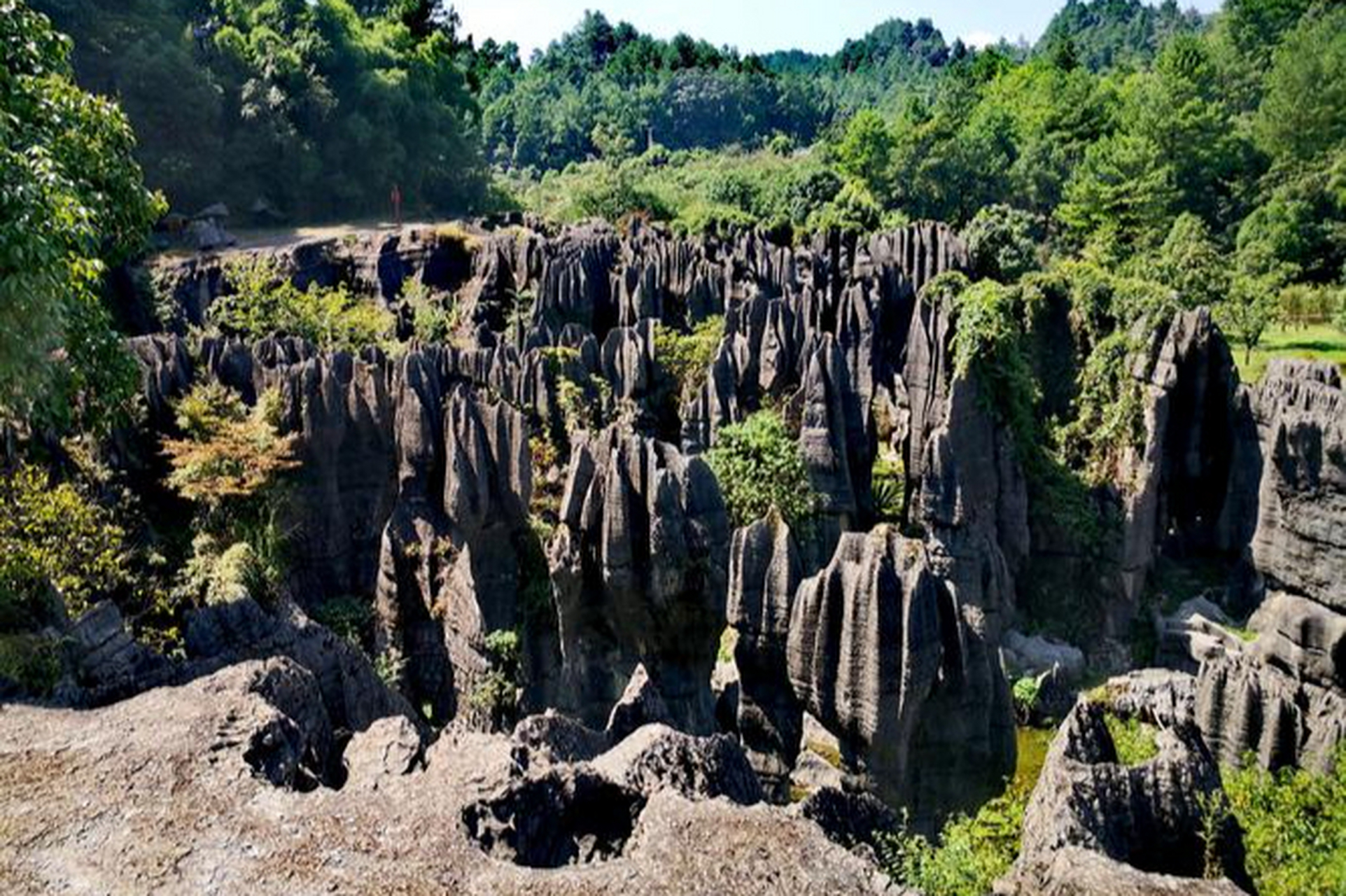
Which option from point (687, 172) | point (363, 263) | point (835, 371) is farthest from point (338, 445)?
point (687, 172)

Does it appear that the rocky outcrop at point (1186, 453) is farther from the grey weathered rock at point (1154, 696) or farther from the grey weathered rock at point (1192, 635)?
the grey weathered rock at point (1154, 696)

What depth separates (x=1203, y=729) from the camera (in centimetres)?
1225

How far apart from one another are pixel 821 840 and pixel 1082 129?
6264 centimetres

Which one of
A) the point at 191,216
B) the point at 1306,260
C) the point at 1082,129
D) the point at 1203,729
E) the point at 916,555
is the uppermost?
the point at 1082,129

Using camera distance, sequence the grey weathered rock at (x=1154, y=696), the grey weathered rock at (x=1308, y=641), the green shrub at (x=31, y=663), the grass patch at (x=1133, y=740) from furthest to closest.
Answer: the grey weathered rock at (x=1308, y=641) → the grey weathered rock at (x=1154, y=696) → the green shrub at (x=31, y=663) → the grass patch at (x=1133, y=740)

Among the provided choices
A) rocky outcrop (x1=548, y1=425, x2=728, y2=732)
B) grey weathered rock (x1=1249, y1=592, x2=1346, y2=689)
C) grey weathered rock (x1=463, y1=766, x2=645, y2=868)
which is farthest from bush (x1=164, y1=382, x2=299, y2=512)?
grey weathered rock (x1=1249, y1=592, x2=1346, y2=689)

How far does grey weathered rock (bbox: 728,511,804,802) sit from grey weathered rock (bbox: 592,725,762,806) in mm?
3687

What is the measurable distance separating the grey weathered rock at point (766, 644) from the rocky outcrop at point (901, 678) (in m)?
0.59

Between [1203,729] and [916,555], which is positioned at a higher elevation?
[916,555]

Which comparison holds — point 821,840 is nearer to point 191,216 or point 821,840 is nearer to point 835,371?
point 835,371

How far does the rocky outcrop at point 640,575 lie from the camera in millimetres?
14953

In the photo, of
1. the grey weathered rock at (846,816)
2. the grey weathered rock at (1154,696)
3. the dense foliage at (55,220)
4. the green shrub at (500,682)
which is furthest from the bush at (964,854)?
the dense foliage at (55,220)

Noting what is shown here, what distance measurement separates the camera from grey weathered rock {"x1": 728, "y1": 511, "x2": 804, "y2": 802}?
1290cm

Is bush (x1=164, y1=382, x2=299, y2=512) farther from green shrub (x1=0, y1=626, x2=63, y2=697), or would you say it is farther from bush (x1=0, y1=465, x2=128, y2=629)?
green shrub (x1=0, y1=626, x2=63, y2=697)
